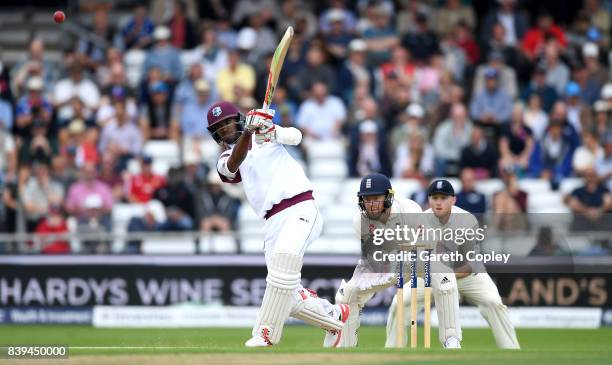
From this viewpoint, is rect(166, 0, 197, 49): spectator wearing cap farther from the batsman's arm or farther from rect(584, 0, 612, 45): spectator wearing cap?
the batsman's arm

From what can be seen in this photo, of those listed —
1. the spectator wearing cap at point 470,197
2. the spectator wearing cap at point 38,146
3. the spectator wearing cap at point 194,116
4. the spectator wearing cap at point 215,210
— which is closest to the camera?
the spectator wearing cap at point 470,197

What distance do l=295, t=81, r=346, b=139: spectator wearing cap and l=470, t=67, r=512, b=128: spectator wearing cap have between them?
1937 millimetres

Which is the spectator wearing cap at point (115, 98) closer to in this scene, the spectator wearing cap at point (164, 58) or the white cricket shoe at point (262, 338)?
the spectator wearing cap at point (164, 58)

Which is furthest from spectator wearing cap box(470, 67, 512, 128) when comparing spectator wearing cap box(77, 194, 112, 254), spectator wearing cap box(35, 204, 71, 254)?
spectator wearing cap box(35, 204, 71, 254)

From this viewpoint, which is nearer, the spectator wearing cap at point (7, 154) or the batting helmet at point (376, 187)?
the batting helmet at point (376, 187)

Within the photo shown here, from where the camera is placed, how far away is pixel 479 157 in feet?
58.1

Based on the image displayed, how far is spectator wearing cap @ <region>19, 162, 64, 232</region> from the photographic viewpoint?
58.4 ft

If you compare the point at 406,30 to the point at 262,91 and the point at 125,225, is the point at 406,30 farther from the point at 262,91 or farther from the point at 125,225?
the point at 125,225

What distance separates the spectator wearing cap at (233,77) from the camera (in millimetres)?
19031

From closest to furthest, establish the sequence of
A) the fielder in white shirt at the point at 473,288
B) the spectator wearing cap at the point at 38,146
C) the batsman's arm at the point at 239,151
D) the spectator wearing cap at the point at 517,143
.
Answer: the batsman's arm at the point at 239,151 → the fielder in white shirt at the point at 473,288 → the spectator wearing cap at the point at 517,143 → the spectator wearing cap at the point at 38,146

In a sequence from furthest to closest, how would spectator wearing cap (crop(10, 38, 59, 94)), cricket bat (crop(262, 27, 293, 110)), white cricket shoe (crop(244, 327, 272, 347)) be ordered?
spectator wearing cap (crop(10, 38, 59, 94)) < cricket bat (crop(262, 27, 293, 110)) < white cricket shoe (crop(244, 327, 272, 347))

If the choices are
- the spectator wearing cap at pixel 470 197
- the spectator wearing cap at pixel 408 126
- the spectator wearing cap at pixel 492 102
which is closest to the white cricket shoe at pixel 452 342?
the spectator wearing cap at pixel 470 197

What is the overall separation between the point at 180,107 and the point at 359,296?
25.8ft

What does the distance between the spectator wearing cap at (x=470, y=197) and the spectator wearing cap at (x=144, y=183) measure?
160 inches
